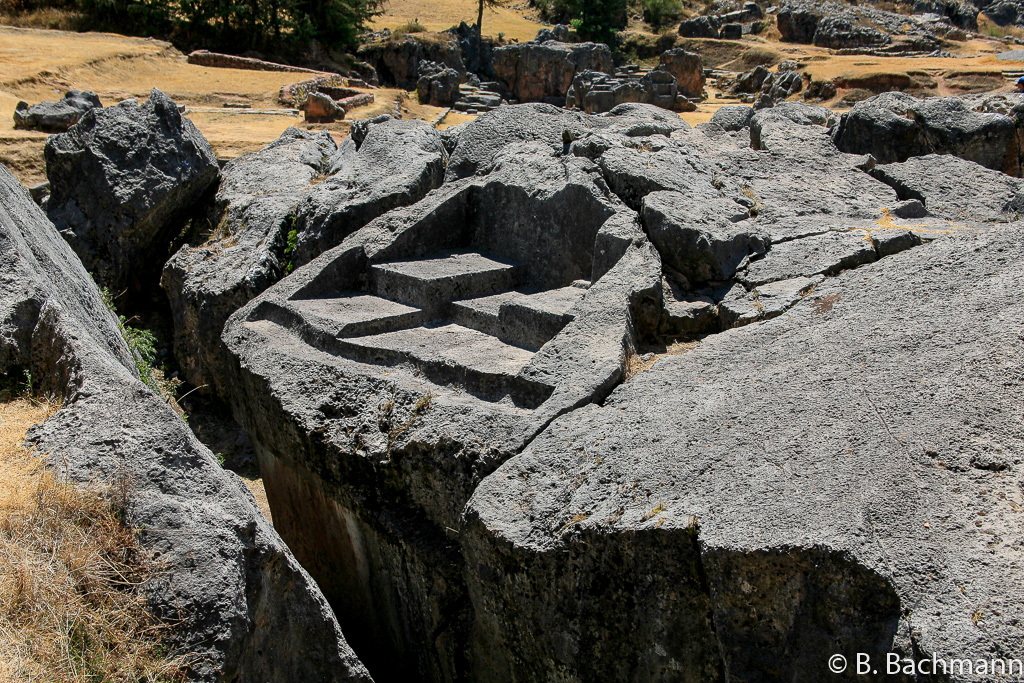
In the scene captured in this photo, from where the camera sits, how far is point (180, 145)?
7.50 metres

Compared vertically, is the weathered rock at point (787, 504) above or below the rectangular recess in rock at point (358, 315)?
above

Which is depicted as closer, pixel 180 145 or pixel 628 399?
pixel 628 399

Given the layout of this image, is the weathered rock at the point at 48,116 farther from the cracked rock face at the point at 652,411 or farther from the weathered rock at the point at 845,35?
the weathered rock at the point at 845,35

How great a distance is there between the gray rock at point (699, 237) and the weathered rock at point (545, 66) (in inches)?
822

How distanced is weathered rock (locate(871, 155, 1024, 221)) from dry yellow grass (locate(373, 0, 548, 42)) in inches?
1282

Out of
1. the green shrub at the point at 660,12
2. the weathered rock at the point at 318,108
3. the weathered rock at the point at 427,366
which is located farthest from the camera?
the green shrub at the point at 660,12

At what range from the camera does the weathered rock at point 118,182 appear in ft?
23.8

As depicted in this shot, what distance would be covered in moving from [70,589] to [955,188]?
5.57 meters

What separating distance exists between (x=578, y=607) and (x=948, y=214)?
3742mm

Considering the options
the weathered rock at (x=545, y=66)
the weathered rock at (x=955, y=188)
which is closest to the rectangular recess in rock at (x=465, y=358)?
the weathered rock at (x=955, y=188)

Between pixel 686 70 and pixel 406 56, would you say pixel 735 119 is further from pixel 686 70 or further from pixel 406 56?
pixel 406 56

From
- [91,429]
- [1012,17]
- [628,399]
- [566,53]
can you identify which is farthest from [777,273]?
[1012,17]

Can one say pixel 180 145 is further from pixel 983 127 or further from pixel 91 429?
pixel 983 127

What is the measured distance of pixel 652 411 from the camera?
327cm
